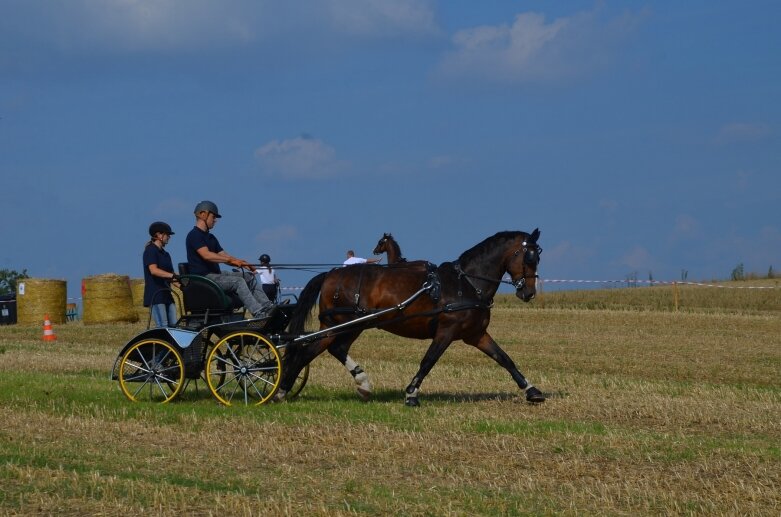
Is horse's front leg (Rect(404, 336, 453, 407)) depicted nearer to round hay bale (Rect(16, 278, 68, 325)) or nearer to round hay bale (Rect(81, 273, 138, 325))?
round hay bale (Rect(81, 273, 138, 325))

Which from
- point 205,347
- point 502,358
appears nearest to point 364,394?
point 502,358

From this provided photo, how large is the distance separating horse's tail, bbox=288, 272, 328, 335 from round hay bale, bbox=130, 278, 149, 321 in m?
21.0

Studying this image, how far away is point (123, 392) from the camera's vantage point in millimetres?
13523

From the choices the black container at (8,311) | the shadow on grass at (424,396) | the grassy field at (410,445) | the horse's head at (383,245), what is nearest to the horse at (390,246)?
the horse's head at (383,245)

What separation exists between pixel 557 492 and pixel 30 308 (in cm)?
2673

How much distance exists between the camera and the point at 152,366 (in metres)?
13.3

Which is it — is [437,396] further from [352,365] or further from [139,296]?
[139,296]

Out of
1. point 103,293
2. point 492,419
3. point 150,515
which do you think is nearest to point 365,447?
point 492,419

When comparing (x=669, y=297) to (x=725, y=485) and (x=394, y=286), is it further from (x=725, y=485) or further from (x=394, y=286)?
(x=725, y=485)

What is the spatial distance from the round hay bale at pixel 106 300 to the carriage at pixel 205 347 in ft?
61.4

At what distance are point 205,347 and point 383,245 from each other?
12076 mm

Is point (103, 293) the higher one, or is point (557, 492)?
point (103, 293)

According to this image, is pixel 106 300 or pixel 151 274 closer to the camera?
pixel 151 274

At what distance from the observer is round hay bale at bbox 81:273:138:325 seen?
1247 inches
